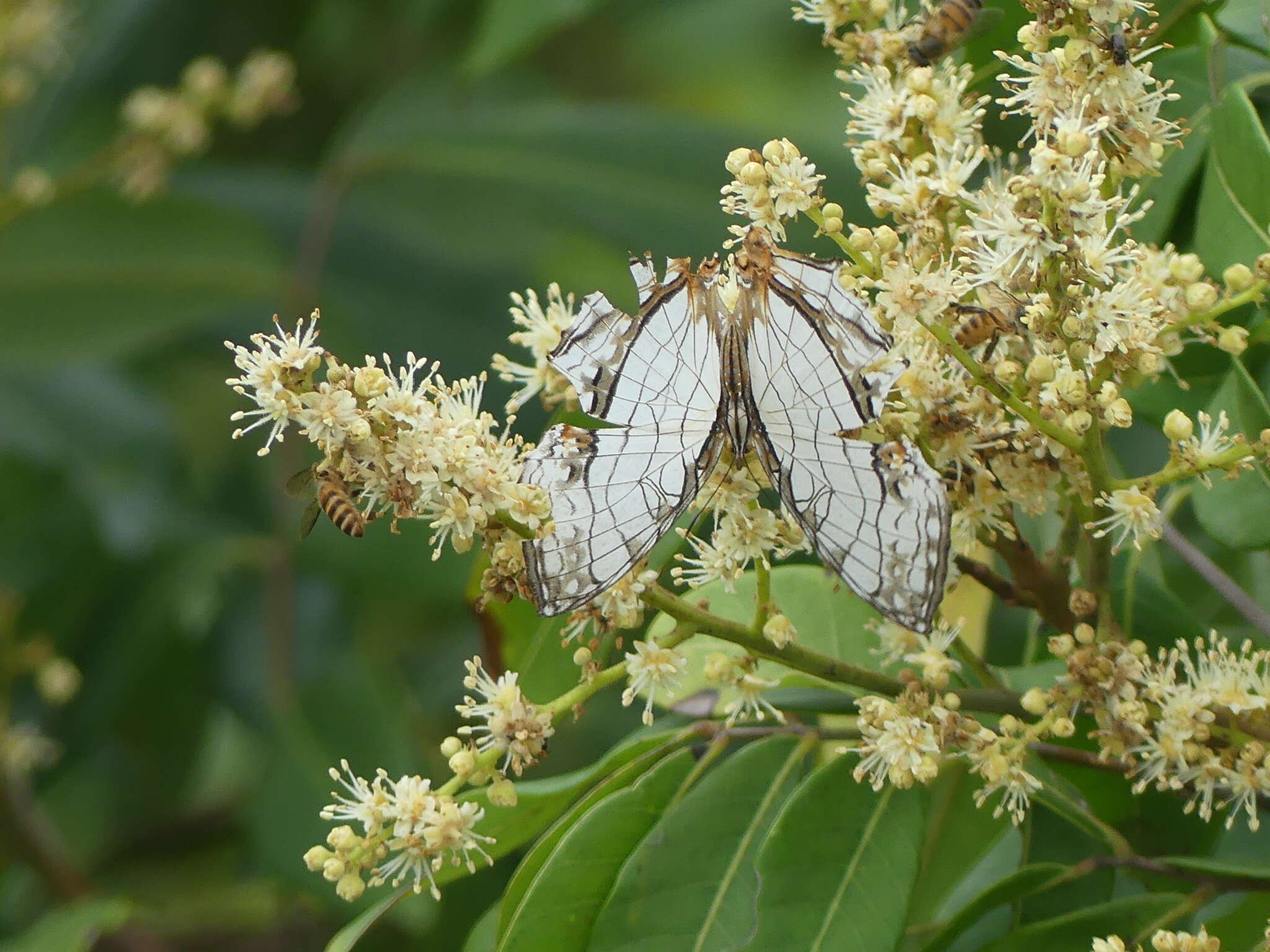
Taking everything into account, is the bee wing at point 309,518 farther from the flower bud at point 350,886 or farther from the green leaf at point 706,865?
the green leaf at point 706,865

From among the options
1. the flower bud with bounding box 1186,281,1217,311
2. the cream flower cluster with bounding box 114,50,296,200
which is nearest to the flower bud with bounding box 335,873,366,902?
the flower bud with bounding box 1186,281,1217,311

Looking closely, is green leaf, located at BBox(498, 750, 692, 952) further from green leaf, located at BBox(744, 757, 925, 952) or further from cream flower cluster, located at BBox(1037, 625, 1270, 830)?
cream flower cluster, located at BBox(1037, 625, 1270, 830)

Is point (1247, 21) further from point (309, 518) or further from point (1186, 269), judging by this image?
point (309, 518)

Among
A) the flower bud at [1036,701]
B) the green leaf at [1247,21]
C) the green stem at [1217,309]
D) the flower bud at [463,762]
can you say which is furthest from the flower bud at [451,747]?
the green leaf at [1247,21]

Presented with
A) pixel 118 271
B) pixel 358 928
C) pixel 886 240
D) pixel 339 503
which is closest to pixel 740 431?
pixel 886 240

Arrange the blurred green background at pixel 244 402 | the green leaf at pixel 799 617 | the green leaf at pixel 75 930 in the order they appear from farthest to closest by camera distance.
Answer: the blurred green background at pixel 244 402 → the green leaf at pixel 75 930 → the green leaf at pixel 799 617

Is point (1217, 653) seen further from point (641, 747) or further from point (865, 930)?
point (641, 747)

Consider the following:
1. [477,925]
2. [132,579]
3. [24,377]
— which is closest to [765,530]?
[477,925]

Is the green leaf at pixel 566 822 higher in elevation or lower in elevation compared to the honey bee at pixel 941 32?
lower
